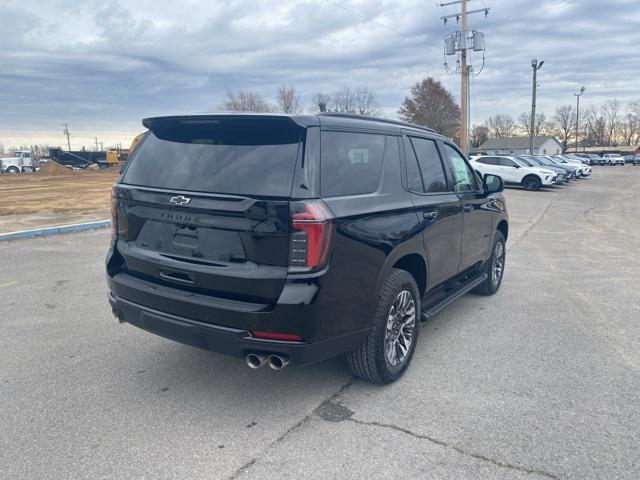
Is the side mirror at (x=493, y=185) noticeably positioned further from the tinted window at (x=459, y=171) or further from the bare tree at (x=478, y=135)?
the bare tree at (x=478, y=135)

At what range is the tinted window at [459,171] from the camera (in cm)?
486

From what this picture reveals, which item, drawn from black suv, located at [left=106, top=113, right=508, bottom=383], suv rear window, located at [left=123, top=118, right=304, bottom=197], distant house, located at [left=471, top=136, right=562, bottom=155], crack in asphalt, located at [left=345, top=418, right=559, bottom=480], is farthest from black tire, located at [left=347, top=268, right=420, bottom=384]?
distant house, located at [left=471, top=136, right=562, bottom=155]

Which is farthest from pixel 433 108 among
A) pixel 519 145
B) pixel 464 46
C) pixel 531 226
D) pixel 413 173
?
pixel 413 173

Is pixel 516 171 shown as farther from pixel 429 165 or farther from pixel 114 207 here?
pixel 114 207

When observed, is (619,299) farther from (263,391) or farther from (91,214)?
(91,214)

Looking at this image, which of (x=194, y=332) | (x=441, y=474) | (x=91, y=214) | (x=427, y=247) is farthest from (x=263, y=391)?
(x=91, y=214)

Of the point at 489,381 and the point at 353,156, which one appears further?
the point at 489,381

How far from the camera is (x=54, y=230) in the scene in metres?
10.1

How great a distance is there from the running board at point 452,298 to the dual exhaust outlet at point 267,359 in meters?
1.52

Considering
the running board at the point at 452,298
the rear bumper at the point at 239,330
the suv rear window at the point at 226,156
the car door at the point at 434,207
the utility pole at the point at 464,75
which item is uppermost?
the utility pole at the point at 464,75

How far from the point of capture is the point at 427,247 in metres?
4.03

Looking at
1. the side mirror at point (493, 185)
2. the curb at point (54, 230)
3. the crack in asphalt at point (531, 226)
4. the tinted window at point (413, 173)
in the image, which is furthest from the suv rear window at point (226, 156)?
the crack in asphalt at point (531, 226)

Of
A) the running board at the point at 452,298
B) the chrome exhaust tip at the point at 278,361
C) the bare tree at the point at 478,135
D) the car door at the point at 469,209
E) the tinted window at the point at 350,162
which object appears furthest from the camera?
the bare tree at the point at 478,135

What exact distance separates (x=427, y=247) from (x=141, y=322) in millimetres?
2219
